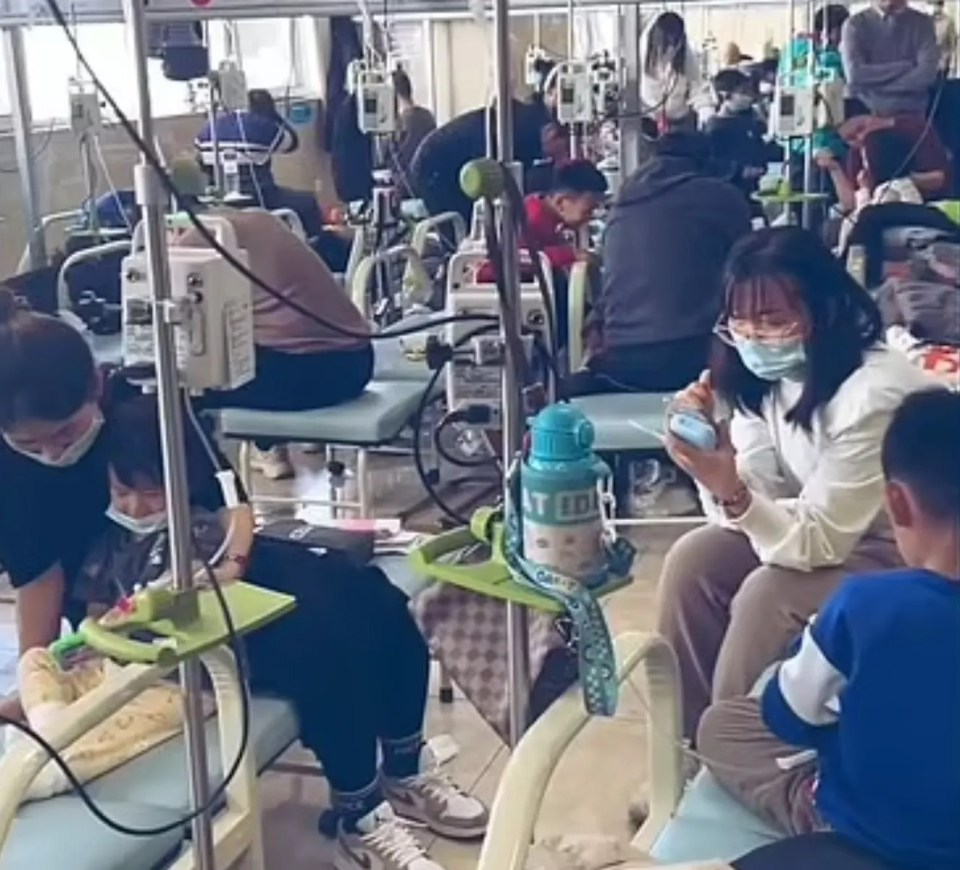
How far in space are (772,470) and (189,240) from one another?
1007mm

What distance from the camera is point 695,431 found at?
190cm

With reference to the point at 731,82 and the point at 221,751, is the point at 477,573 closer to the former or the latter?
the point at 221,751

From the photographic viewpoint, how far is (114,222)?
419cm

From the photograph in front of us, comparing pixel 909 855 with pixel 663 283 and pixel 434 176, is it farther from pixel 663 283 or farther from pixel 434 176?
pixel 434 176

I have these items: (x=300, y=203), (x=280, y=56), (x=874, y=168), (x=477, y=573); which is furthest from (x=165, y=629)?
(x=280, y=56)

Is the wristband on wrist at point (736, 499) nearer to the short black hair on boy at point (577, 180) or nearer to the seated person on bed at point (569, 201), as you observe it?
the seated person on bed at point (569, 201)

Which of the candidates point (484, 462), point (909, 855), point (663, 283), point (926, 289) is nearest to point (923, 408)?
point (909, 855)

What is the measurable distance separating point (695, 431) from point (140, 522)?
0.77 m

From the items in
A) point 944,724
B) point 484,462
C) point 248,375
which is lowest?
point 484,462

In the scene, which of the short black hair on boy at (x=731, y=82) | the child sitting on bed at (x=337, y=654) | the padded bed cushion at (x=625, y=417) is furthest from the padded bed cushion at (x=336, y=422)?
the short black hair on boy at (x=731, y=82)

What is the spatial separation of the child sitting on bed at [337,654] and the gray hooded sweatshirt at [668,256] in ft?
4.09

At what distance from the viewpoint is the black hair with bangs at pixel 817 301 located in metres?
2.03

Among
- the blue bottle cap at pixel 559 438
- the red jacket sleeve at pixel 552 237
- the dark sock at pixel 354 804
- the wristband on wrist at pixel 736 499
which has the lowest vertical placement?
the dark sock at pixel 354 804

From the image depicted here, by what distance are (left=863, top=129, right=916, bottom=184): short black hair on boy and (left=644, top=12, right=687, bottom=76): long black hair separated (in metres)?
1.04
